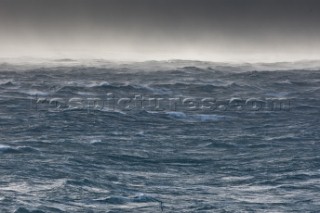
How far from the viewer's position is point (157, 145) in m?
41.1

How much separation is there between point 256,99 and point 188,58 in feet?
105

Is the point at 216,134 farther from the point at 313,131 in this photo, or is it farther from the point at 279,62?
the point at 279,62

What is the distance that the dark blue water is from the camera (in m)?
32.1

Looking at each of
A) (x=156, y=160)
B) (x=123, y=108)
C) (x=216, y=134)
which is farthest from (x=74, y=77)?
(x=156, y=160)

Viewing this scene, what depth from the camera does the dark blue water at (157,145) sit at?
105 ft

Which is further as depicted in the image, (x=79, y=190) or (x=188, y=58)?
(x=188, y=58)

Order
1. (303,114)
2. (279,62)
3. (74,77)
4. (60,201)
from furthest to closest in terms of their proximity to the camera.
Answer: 1. (279,62)
2. (74,77)
3. (303,114)
4. (60,201)

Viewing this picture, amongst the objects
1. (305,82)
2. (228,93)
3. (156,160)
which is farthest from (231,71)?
(156,160)

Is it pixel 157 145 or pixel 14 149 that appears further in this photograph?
pixel 157 145

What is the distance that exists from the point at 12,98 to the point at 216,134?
1298 cm

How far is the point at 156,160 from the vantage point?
3800 cm

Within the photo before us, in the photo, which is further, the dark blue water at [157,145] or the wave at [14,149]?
the wave at [14,149]

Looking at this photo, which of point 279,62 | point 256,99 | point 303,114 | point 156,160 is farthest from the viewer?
point 279,62

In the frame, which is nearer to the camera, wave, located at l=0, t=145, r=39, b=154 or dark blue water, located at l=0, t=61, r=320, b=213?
dark blue water, located at l=0, t=61, r=320, b=213
